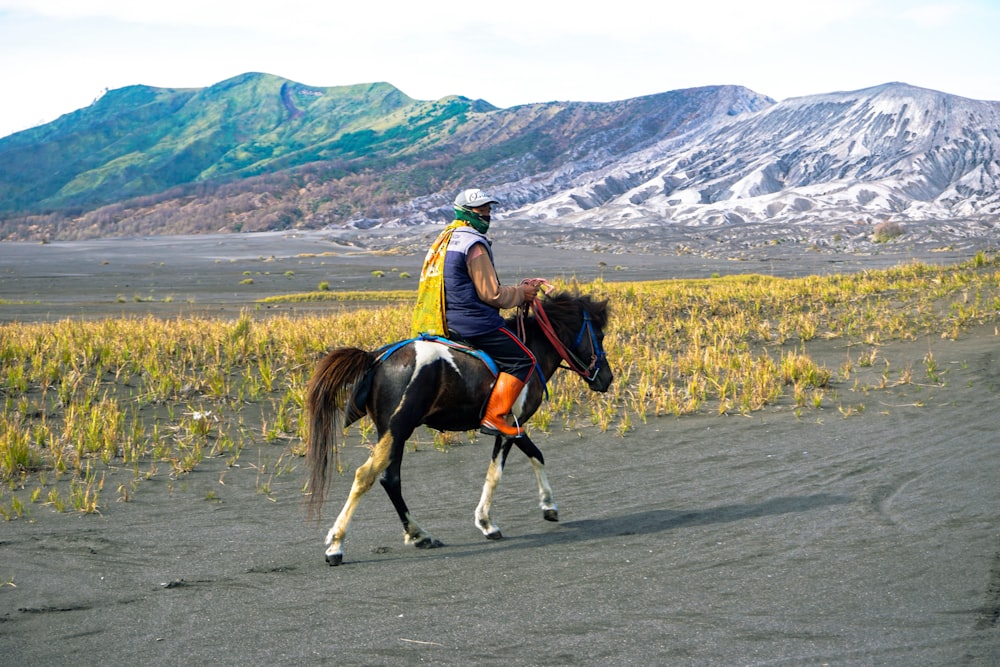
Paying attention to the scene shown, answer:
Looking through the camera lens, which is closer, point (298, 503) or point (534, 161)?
point (298, 503)

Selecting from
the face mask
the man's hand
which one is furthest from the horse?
the face mask

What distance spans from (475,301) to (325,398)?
1.22m

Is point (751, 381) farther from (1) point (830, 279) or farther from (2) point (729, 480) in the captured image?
(1) point (830, 279)

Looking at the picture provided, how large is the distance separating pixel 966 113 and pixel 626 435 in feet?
480

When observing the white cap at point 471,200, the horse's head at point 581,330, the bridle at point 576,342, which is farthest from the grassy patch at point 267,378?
the white cap at point 471,200

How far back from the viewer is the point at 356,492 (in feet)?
21.3

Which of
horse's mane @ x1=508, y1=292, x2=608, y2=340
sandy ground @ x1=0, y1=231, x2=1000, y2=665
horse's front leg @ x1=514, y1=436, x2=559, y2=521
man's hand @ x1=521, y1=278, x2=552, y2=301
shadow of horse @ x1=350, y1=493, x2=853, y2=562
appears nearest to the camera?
sandy ground @ x1=0, y1=231, x2=1000, y2=665

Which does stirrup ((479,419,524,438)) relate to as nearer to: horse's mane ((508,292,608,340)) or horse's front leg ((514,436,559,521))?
horse's front leg ((514,436,559,521))

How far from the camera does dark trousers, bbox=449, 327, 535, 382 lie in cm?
707

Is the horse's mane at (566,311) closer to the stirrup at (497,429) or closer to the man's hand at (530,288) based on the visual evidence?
the man's hand at (530,288)

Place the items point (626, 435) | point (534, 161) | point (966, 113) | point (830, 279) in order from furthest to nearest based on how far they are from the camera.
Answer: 1. point (534, 161)
2. point (966, 113)
3. point (830, 279)
4. point (626, 435)

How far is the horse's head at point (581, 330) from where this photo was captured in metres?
7.73

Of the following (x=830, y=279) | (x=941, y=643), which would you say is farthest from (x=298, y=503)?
(x=830, y=279)

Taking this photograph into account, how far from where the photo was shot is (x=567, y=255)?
67.6m
